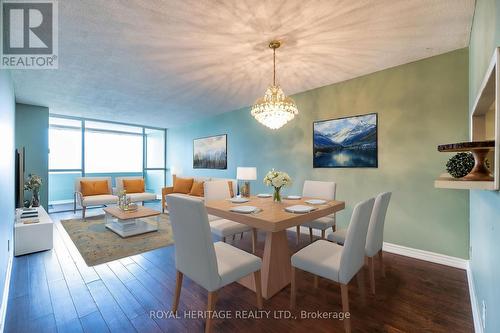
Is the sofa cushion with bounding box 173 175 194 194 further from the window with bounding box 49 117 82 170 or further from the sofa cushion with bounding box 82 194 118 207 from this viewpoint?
the window with bounding box 49 117 82 170

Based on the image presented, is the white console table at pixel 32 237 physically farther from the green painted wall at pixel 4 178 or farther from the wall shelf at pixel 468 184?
the wall shelf at pixel 468 184

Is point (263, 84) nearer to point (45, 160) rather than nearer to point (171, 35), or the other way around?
point (171, 35)

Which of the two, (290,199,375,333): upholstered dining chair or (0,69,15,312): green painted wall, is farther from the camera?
(0,69,15,312): green painted wall

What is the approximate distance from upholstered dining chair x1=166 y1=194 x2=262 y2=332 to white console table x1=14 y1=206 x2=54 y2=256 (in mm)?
2463

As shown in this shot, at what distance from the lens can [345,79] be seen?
3.34 metres

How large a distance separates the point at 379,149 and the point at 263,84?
1.95m

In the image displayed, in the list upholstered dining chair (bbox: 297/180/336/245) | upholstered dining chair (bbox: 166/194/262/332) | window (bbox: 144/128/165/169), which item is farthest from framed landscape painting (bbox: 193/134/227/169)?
upholstered dining chair (bbox: 166/194/262/332)

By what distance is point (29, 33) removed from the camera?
2.14 meters

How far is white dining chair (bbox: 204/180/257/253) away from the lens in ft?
8.41

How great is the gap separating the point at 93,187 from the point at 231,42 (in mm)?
4910

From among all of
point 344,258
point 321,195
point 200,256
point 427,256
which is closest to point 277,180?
point 321,195

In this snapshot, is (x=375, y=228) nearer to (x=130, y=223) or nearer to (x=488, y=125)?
(x=488, y=125)

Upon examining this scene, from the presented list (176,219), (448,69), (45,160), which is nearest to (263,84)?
(448,69)

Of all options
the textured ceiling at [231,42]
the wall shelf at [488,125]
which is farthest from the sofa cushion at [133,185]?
the wall shelf at [488,125]
